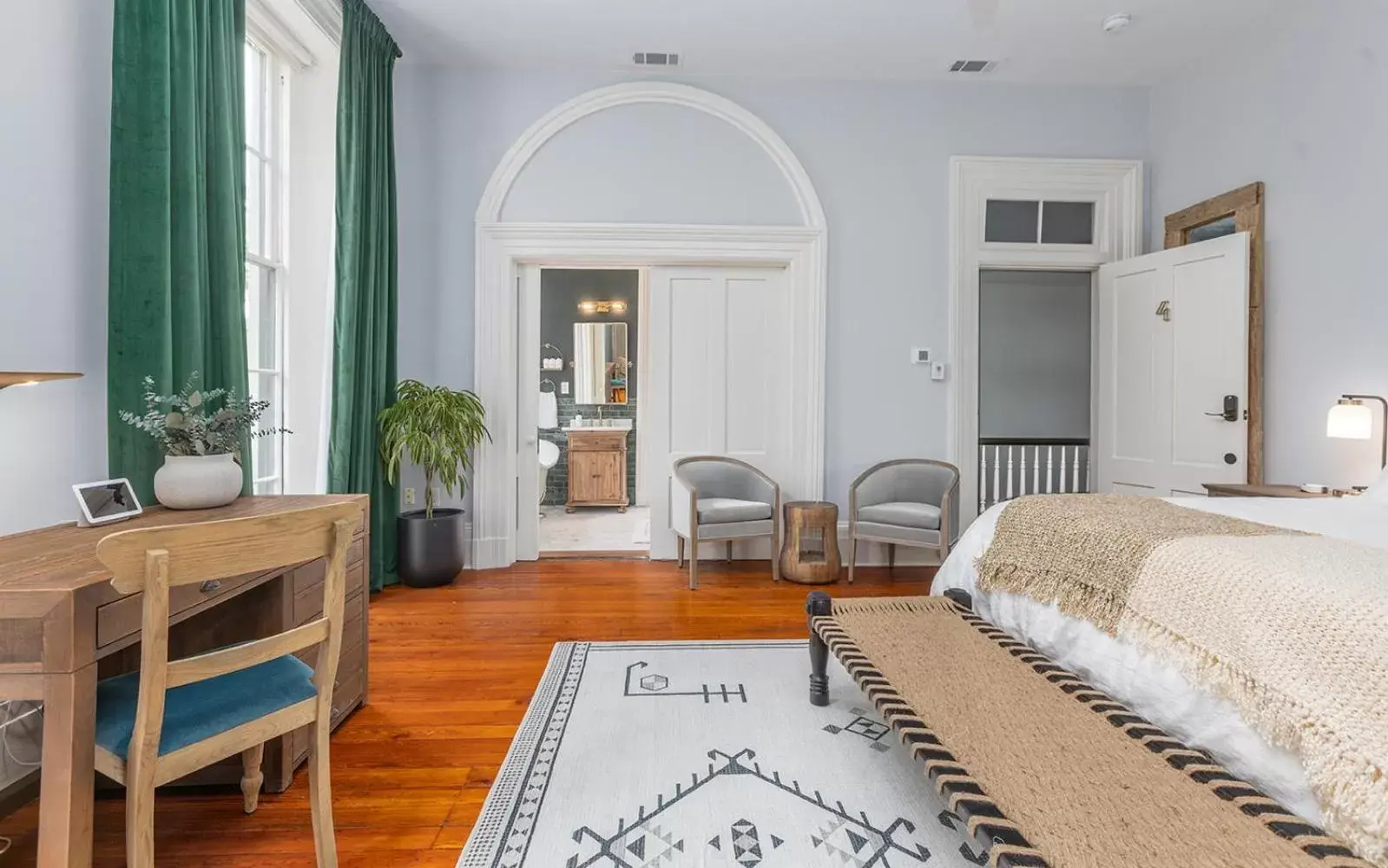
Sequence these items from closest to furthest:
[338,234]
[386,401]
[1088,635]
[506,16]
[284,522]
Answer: [284,522] < [1088,635] < [338,234] < [506,16] < [386,401]

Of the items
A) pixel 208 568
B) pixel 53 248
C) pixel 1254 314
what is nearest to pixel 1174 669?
pixel 208 568

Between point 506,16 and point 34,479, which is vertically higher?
point 506,16

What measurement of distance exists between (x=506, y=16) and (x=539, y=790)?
3.78 meters

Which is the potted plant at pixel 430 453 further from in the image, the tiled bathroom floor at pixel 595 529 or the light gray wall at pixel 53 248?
the light gray wall at pixel 53 248

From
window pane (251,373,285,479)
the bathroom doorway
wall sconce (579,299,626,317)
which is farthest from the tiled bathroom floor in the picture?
wall sconce (579,299,626,317)

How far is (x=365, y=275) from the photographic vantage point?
12.1ft

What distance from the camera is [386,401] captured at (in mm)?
3996

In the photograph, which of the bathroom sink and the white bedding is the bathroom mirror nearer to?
the bathroom sink

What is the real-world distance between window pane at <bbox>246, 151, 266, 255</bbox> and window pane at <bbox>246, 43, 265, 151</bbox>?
10 centimetres

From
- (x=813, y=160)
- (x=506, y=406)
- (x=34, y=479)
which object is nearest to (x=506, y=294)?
(x=506, y=406)

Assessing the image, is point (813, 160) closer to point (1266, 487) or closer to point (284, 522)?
point (1266, 487)

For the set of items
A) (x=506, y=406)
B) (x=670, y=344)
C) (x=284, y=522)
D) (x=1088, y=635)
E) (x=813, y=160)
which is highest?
(x=813, y=160)

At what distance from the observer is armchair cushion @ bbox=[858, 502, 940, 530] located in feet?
13.3

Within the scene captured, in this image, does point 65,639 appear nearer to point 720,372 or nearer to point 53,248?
point 53,248
